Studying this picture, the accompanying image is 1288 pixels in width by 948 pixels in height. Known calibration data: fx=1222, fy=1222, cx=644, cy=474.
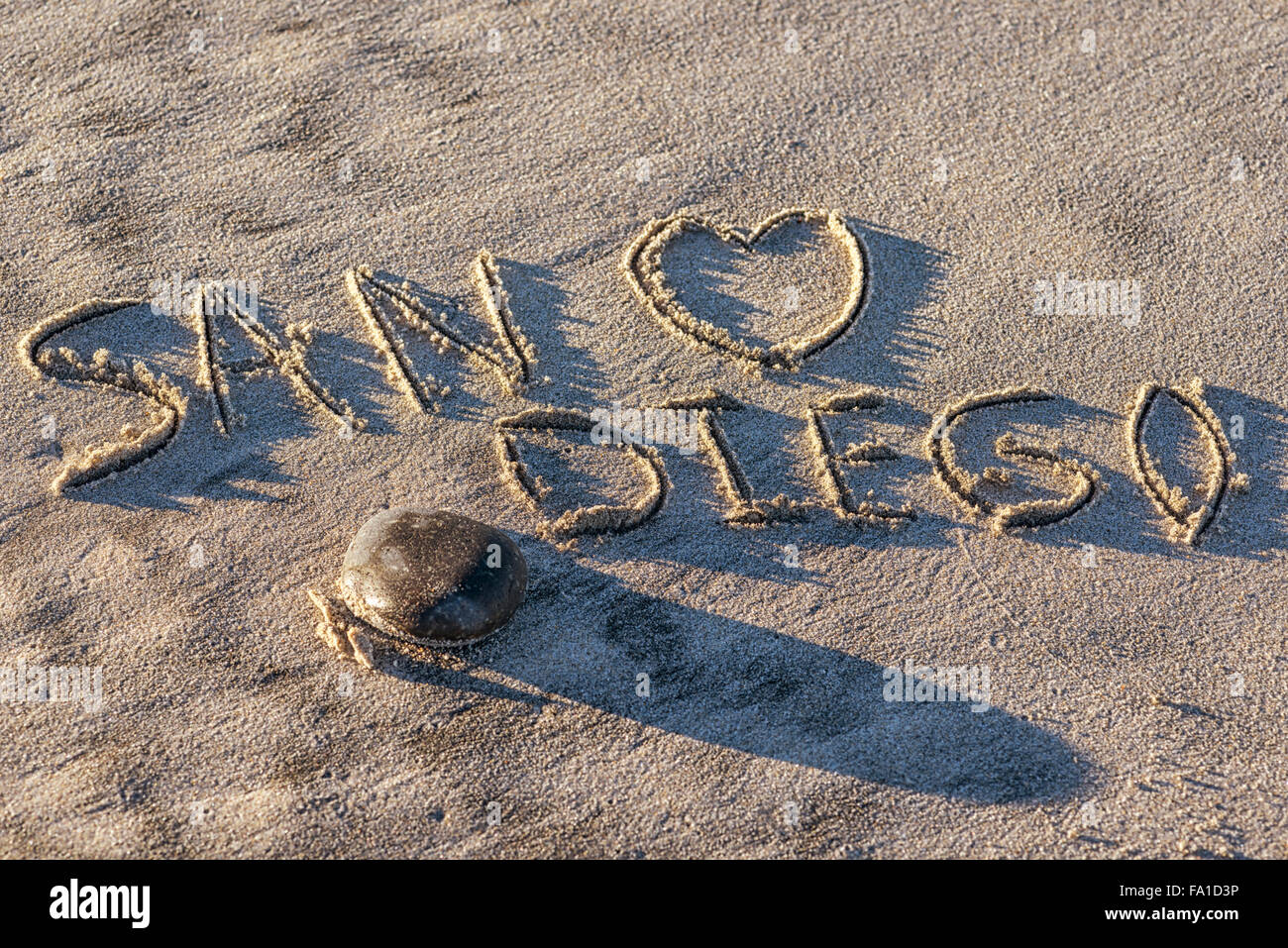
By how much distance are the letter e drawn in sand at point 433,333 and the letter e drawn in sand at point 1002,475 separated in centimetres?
280

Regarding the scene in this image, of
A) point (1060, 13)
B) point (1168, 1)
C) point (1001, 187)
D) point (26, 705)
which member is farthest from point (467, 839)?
point (1168, 1)

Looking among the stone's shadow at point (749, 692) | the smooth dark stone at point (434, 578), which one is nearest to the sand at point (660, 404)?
the stone's shadow at point (749, 692)

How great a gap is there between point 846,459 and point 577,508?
5.85 ft

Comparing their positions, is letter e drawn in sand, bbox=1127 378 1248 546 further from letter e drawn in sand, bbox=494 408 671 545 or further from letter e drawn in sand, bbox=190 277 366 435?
letter e drawn in sand, bbox=190 277 366 435

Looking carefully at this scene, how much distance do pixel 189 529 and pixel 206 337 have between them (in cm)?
157

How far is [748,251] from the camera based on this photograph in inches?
361

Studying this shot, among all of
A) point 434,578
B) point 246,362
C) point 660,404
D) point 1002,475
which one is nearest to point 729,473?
point 660,404

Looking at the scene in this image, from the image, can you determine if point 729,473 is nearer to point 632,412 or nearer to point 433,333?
point 632,412

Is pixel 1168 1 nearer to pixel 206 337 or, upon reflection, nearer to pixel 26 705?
pixel 206 337

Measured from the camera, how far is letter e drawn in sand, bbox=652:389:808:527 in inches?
302

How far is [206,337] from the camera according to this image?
8430 mm

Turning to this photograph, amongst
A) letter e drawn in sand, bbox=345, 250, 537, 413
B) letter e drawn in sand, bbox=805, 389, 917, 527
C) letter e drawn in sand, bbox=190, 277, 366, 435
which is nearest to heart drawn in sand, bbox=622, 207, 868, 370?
letter e drawn in sand, bbox=805, 389, 917, 527

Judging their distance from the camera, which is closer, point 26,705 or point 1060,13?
point 26,705

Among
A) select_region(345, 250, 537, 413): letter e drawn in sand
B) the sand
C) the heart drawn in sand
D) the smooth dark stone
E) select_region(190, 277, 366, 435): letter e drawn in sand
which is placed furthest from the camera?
the heart drawn in sand
